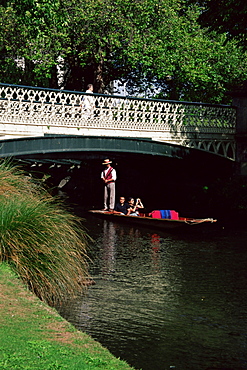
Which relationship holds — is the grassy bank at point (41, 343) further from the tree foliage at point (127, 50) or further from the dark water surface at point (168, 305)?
the tree foliage at point (127, 50)

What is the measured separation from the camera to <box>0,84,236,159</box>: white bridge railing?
20062 millimetres

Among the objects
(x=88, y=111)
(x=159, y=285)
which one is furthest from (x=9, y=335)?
(x=88, y=111)

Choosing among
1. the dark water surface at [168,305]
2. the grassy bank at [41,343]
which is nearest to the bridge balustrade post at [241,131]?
the dark water surface at [168,305]

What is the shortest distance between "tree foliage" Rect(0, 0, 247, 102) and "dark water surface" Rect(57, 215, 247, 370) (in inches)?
583

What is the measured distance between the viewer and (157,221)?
70.1ft

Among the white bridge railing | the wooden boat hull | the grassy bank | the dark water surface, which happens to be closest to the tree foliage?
the white bridge railing

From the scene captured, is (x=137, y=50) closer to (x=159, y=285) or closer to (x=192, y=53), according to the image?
(x=192, y=53)

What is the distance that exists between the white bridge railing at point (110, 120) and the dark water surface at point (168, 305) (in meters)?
4.70

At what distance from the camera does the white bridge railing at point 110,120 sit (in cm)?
2006

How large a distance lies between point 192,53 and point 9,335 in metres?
29.7

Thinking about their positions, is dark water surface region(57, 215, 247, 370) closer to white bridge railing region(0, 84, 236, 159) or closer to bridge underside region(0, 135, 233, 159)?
bridge underside region(0, 135, 233, 159)

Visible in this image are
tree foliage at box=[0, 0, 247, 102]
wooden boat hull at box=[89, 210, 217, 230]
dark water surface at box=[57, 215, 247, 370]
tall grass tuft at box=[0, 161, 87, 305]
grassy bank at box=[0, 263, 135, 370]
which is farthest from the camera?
tree foliage at box=[0, 0, 247, 102]

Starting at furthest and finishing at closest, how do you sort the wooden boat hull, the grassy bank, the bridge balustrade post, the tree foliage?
the tree foliage
the bridge balustrade post
the wooden boat hull
the grassy bank

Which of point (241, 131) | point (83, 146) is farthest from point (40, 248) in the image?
point (241, 131)
